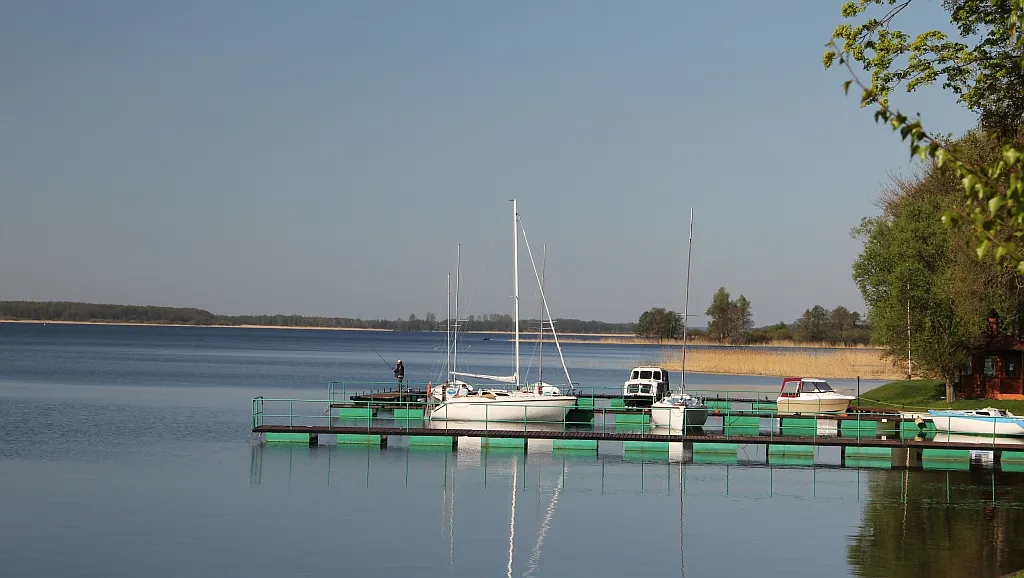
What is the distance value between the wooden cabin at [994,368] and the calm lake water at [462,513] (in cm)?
1764

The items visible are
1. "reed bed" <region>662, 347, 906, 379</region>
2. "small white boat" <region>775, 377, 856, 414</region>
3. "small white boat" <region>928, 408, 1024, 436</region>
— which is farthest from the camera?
"reed bed" <region>662, 347, 906, 379</region>

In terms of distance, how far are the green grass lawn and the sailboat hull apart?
15.9 m

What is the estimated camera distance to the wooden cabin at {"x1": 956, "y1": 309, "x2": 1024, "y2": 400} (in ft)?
167

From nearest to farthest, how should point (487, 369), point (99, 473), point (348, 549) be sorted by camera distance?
1. point (348, 549)
2. point (99, 473)
3. point (487, 369)

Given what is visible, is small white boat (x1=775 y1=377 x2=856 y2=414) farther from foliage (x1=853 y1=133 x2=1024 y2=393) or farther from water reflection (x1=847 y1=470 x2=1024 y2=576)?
water reflection (x1=847 y1=470 x2=1024 y2=576)

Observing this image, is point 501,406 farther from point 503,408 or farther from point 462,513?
point 462,513

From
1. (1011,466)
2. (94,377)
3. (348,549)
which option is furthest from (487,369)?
(348,549)

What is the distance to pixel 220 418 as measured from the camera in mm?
53625

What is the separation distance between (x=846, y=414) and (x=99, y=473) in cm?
2971

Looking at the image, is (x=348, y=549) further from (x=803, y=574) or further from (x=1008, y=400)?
(x=1008, y=400)

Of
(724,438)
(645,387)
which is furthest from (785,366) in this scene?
(724,438)

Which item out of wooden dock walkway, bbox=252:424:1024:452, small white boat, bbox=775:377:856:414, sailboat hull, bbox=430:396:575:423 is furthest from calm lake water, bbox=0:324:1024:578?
small white boat, bbox=775:377:856:414

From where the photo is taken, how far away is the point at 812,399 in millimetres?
49406

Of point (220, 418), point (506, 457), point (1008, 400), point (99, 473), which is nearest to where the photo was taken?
point (99, 473)
